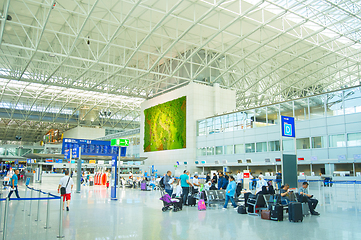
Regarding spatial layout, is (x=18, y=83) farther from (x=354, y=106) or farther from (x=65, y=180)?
(x=354, y=106)

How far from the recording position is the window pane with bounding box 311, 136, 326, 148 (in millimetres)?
26156

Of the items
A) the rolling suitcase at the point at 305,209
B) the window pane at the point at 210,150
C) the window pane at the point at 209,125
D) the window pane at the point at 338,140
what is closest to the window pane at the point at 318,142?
the window pane at the point at 338,140

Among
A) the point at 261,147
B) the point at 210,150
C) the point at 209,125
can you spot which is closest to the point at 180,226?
the point at 261,147

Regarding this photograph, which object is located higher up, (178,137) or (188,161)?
(178,137)

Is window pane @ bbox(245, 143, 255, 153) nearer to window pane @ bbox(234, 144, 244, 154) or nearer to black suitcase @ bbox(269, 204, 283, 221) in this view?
window pane @ bbox(234, 144, 244, 154)

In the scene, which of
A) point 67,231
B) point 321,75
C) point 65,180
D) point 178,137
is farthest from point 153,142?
point 67,231

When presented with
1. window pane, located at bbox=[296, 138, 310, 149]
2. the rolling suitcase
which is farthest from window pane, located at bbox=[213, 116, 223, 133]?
the rolling suitcase

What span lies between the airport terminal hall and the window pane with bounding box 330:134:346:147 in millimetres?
83

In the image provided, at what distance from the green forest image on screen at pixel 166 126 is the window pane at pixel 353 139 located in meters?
20.5

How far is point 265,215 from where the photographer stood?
10.3m

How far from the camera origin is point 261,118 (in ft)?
105

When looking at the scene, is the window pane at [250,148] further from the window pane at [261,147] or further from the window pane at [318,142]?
the window pane at [318,142]

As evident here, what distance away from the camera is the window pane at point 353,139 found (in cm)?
2375

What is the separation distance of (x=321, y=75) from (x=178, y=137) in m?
22.3
